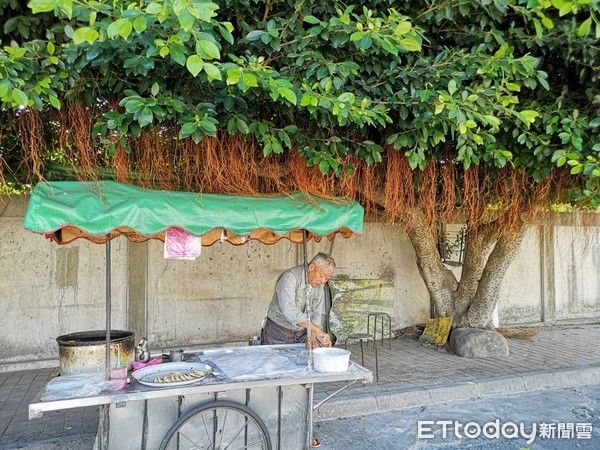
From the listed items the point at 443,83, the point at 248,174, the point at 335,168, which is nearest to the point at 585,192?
the point at 443,83

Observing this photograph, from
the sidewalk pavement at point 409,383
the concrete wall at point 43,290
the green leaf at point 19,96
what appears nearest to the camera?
the green leaf at point 19,96

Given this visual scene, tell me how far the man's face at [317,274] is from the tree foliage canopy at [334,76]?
3.23ft

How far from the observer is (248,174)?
4188 mm

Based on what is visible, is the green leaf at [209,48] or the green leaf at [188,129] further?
the green leaf at [188,129]

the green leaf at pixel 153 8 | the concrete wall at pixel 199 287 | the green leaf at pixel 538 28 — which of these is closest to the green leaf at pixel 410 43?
the green leaf at pixel 538 28

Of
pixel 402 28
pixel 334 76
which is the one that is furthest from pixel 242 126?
pixel 402 28

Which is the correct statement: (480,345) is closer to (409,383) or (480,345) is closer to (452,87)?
(409,383)

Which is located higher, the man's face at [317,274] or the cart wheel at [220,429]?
the man's face at [317,274]

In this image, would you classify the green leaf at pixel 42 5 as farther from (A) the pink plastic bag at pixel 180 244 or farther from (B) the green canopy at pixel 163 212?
(A) the pink plastic bag at pixel 180 244

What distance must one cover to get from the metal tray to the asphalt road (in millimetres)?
1418

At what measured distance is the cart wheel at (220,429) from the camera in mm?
3175

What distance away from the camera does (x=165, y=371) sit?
3.40m
